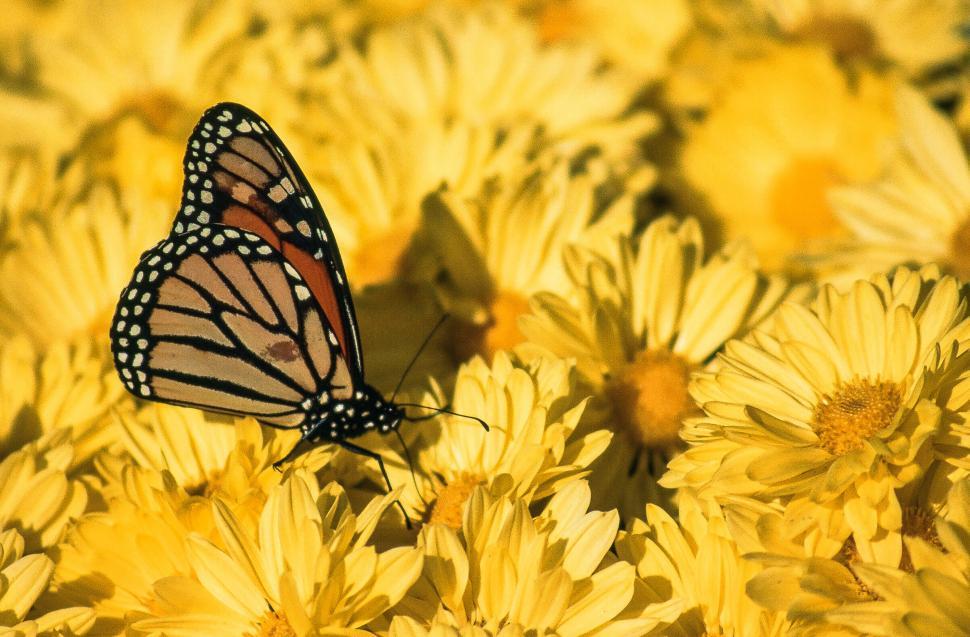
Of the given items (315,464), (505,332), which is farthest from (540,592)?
(505,332)

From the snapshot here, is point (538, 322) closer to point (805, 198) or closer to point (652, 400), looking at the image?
point (652, 400)

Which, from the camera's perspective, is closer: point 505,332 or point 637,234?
point 505,332

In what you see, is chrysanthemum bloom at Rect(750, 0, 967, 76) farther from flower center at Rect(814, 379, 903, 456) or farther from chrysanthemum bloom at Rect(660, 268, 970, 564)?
flower center at Rect(814, 379, 903, 456)

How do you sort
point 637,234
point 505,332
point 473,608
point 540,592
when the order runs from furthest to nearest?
point 637,234 < point 505,332 < point 473,608 < point 540,592

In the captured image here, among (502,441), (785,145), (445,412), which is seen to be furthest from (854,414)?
(785,145)

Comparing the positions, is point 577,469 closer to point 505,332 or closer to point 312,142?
point 505,332

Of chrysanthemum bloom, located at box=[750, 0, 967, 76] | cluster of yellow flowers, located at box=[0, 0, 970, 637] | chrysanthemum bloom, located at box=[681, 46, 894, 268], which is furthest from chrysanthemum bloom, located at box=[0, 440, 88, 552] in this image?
chrysanthemum bloom, located at box=[750, 0, 967, 76]

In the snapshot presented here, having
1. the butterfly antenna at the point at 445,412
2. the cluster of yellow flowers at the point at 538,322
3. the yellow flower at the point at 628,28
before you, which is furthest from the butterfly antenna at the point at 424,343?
the yellow flower at the point at 628,28

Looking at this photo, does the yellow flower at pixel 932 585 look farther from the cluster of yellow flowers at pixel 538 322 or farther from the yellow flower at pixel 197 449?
the yellow flower at pixel 197 449
